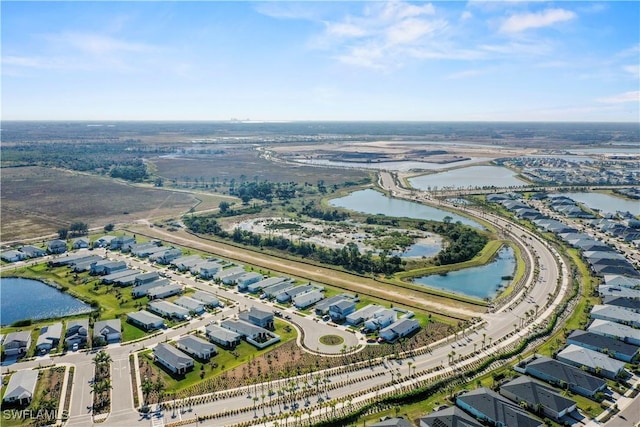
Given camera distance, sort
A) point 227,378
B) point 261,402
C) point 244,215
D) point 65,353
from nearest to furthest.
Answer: point 261,402, point 227,378, point 65,353, point 244,215

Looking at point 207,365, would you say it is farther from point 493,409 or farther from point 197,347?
point 493,409

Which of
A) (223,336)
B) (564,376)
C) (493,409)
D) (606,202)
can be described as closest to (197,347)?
(223,336)

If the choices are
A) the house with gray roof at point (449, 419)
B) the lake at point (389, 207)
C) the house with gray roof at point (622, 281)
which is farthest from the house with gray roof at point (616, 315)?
the lake at point (389, 207)

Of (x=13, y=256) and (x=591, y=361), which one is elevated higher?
(x=591, y=361)

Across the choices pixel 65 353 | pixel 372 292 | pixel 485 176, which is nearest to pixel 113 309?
pixel 65 353

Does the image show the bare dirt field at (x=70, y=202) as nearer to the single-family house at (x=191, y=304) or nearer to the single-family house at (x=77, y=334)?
the single-family house at (x=77, y=334)

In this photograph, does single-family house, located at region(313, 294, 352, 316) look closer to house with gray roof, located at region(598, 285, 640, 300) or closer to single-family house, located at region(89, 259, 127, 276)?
house with gray roof, located at region(598, 285, 640, 300)

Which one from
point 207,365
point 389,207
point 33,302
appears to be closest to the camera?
point 207,365

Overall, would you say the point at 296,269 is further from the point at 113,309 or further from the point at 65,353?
the point at 65,353
